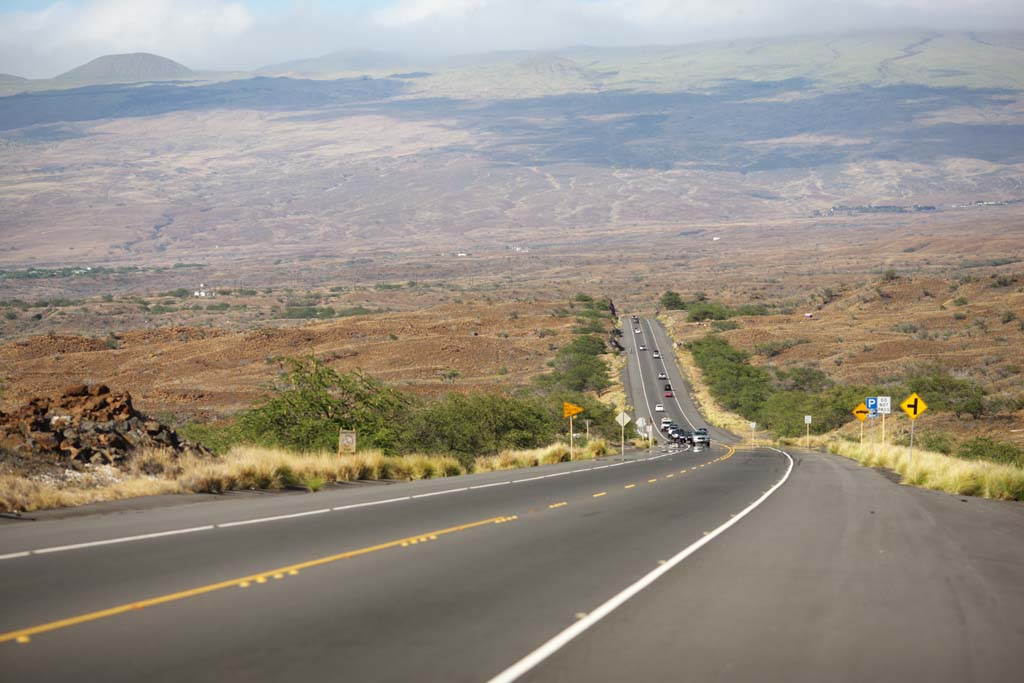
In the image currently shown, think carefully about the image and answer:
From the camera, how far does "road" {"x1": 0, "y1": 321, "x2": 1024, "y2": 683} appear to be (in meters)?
7.28

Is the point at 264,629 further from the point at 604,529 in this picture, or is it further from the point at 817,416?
the point at 817,416

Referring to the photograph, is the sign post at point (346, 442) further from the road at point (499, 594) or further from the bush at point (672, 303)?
the bush at point (672, 303)

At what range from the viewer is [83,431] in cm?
2100

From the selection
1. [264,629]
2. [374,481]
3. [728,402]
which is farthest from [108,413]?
[728,402]

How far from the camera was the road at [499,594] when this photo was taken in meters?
7.28

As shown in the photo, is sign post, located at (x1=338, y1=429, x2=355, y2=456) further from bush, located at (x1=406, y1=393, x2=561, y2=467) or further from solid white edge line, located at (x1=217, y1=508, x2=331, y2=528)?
solid white edge line, located at (x1=217, y1=508, x2=331, y2=528)

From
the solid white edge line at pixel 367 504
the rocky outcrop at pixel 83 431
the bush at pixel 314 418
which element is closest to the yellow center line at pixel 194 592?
the solid white edge line at pixel 367 504

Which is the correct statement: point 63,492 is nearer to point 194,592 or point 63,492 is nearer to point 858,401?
point 194,592

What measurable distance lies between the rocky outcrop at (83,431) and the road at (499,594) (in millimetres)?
5037

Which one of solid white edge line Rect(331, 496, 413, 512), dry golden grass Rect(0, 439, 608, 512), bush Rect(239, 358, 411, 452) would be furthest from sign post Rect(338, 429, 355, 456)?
solid white edge line Rect(331, 496, 413, 512)

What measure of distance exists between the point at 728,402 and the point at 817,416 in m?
15.2

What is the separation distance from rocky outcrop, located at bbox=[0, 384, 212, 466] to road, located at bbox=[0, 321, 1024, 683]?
5.04 m

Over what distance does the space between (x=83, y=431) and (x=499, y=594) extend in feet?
46.5

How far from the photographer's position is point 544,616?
8.77m
